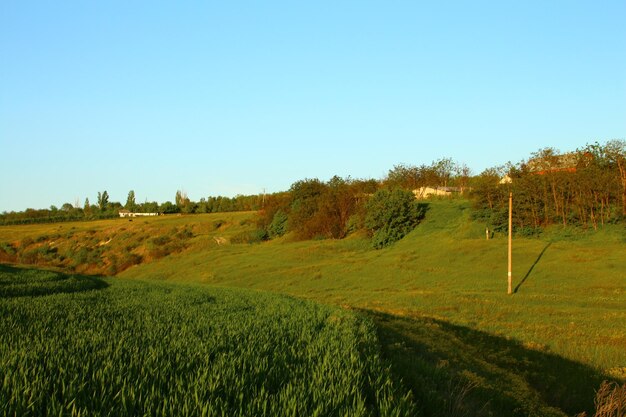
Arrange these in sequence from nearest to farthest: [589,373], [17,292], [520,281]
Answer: [589,373] → [17,292] → [520,281]

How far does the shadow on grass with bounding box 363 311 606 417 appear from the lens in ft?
32.0

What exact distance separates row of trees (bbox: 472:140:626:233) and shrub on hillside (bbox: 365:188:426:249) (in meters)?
10.7

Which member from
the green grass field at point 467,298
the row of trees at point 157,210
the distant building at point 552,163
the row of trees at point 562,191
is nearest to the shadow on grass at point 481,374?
the green grass field at point 467,298

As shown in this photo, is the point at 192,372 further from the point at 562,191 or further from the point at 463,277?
the point at 562,191

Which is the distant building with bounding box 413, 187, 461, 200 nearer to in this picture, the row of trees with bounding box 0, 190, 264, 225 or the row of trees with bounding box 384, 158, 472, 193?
the row of trees with bounding box 384, 158, 472, 193

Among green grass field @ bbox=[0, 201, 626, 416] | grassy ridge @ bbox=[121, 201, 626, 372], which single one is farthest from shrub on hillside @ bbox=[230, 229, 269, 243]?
grassy ridge @ bbox=[121, 201, 626, 372]

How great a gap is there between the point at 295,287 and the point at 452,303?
21010 millimetres

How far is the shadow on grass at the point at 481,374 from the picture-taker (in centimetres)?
977

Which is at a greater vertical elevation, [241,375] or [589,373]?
[241,375]

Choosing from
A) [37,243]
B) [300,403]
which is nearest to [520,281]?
[300,403]

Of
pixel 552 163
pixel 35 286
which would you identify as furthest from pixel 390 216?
pixel 35 286

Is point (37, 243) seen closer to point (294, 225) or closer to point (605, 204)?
point (294, 225)

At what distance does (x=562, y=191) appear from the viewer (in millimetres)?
57969

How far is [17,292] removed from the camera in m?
24.5
